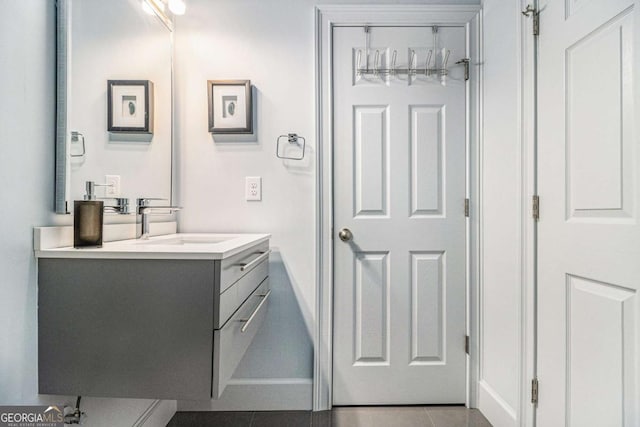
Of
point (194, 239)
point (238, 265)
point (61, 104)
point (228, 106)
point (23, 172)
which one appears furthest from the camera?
point (228, 106)

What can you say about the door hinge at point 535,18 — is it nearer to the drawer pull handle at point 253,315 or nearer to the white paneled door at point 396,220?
the white paneled door at point 396,220

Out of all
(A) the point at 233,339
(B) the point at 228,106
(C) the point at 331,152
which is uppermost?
(B) the point at 228,106

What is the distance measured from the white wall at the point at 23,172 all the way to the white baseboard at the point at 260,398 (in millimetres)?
895

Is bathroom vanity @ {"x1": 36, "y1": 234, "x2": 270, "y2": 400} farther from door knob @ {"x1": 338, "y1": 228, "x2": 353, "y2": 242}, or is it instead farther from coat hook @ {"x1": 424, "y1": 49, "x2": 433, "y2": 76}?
coat hook @ {"x1": 424, "y1": 49, "x2": 433, "y2": 76}

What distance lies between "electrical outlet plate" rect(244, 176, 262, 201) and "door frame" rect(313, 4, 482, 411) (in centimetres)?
32

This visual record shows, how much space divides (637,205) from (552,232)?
0.37 meters

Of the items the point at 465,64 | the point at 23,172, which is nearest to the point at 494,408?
the point at 465,64

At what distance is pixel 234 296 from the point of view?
3.97ft

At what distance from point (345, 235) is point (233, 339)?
34.4 inches

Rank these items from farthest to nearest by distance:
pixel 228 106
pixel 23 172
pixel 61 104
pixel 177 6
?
1. pixel 228 106
2. pixel 177 6
3. pixel 61 104
4. pixel 23 172

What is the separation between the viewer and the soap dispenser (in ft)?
3.68

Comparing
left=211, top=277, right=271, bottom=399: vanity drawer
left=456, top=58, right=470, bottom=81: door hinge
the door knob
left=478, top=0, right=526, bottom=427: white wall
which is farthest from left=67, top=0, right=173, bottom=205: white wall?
left=478, top=0, right=526, bottom=427: white wall

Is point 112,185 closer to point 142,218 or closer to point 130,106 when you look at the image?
point 142,218

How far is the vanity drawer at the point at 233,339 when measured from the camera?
1.07 metres
